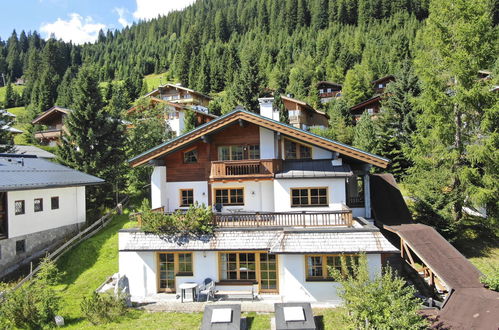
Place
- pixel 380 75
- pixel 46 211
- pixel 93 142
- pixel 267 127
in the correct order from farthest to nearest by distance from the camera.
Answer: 1. pixel 380 75
2. pixel 93 142
3. pixel 46 211
4. pixel 267 127

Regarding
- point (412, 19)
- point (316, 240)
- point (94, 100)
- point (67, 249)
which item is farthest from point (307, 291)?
point (412, 19)

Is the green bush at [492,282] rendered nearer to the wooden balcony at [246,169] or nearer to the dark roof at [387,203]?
the dark roof at [387,203]

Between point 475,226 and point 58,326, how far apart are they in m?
23.9

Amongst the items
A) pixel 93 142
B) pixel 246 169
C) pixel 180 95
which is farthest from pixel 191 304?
pixel 180 95

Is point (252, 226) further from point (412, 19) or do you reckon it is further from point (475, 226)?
point (412, 19)

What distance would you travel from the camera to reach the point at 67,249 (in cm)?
2156

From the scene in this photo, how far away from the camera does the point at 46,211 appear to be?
21484 millimetres

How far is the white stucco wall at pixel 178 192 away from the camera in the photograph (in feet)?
62.5

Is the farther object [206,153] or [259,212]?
[206,153]

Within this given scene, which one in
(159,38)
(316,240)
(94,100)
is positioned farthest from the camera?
(159,38)

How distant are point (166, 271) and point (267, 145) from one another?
835 centimetres

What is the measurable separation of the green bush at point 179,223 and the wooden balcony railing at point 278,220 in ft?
2.25

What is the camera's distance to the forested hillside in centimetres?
1936

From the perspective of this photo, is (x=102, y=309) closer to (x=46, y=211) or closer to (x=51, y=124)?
(x=46, y=211)
